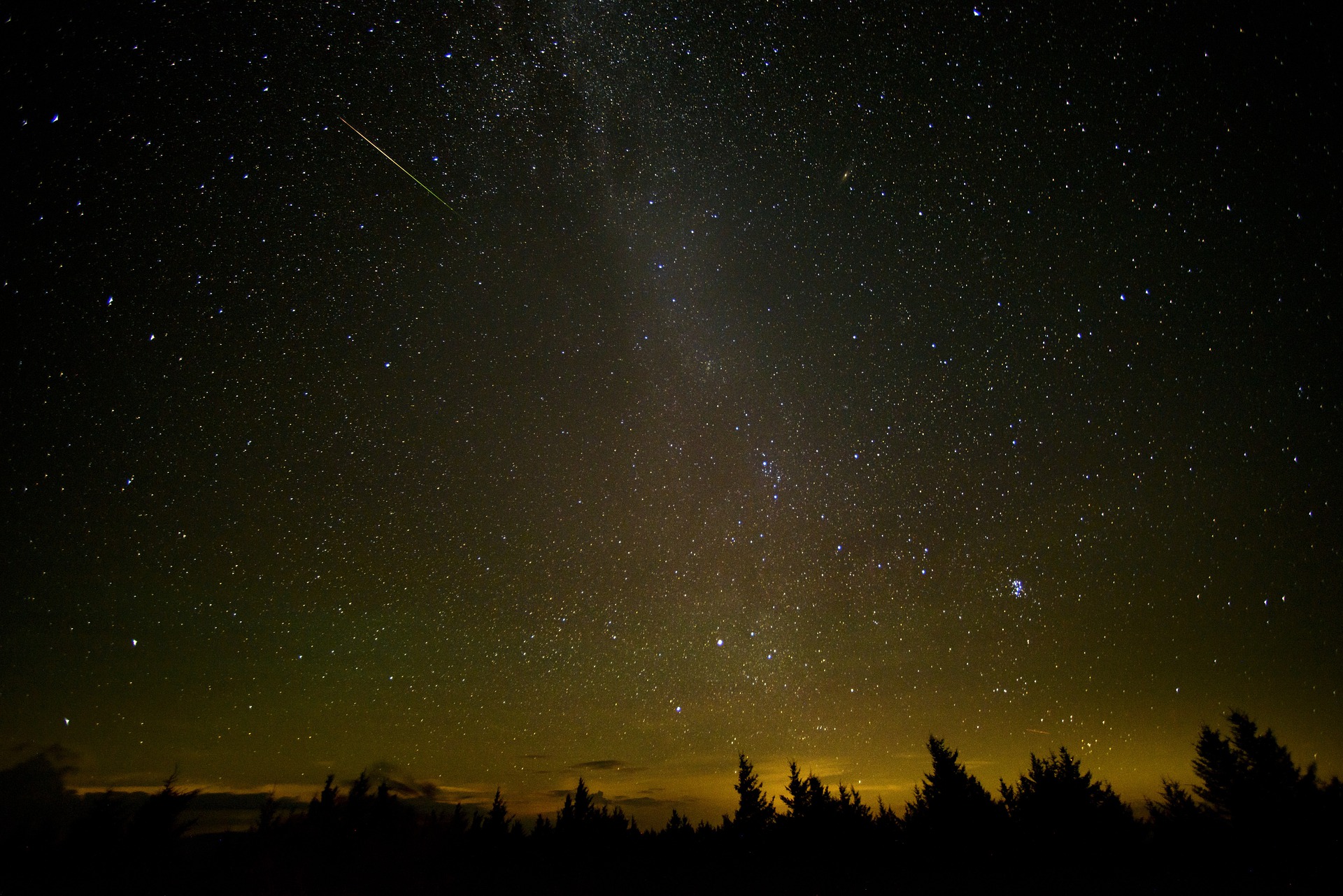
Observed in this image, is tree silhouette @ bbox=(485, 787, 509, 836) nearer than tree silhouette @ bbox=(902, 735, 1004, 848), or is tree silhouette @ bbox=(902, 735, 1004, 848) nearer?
tree silhouette @ bbox=(902, 735, 1004, 848)

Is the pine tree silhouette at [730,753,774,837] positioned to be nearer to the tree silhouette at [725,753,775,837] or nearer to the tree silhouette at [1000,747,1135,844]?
the tree silhouette at [725,753,775,837]

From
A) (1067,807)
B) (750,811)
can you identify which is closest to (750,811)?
(750,811)

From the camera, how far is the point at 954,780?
2131 cm

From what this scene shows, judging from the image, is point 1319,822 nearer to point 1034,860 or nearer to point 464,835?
point 1034,860

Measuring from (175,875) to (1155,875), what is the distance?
40505mm

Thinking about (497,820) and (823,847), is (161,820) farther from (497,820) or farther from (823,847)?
(823,847)

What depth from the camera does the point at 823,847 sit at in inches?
909

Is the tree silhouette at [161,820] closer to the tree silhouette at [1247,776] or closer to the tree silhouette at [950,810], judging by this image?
the tree silhouette at [950,810]

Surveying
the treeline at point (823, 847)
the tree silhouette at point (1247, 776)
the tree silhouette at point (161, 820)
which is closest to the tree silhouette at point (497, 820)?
the treeline at point (823, 847)

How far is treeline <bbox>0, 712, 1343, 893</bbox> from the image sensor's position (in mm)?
15961

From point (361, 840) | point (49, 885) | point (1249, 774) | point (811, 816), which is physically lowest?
point (49, 885)

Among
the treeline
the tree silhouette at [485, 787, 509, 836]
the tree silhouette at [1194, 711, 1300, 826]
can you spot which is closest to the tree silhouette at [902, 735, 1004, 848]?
the treeline

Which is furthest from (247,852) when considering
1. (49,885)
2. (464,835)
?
(464,835)

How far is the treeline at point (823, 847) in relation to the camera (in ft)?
52.4
